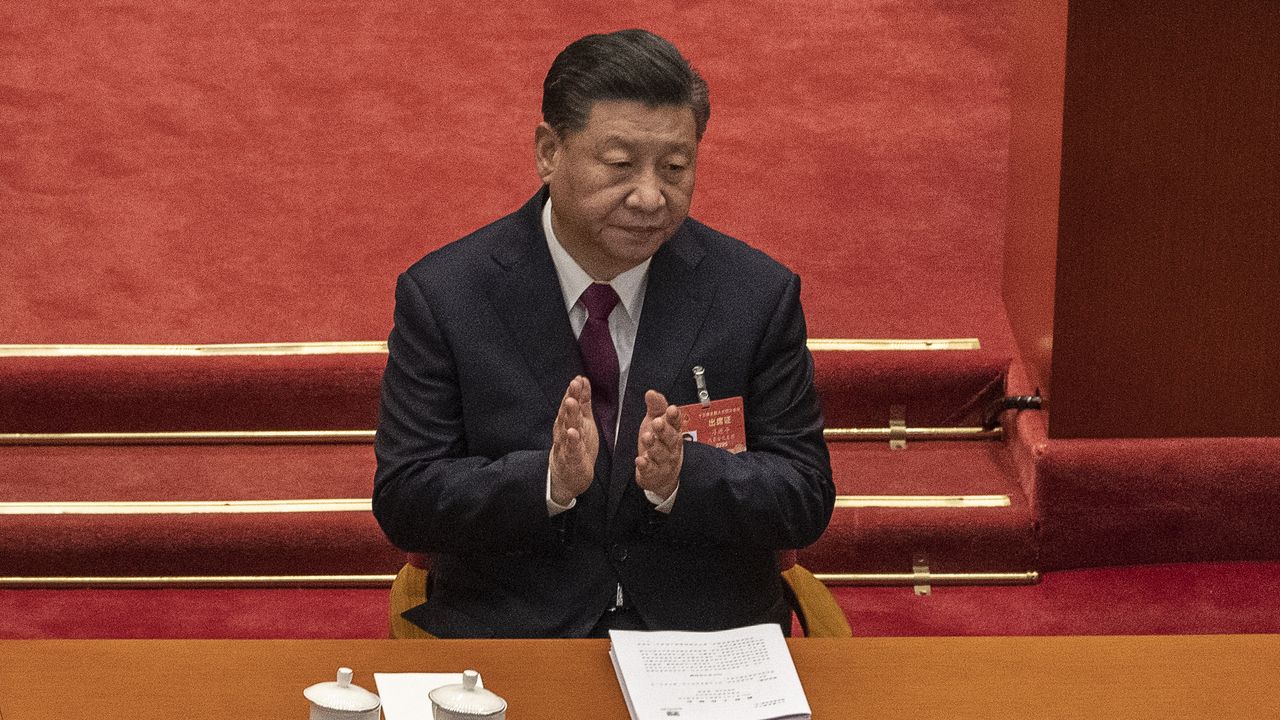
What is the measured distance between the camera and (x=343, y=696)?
1.87 metres

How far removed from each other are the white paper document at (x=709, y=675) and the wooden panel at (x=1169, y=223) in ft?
4.99

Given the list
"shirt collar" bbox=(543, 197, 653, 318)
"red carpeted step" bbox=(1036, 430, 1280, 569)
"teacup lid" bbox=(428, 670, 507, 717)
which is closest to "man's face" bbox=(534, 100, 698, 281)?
"shirt collar" bbox=(543, 197, 653, 318)

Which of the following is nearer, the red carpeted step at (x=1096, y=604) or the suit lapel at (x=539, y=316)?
the suit lapel at (x=539, y=316)

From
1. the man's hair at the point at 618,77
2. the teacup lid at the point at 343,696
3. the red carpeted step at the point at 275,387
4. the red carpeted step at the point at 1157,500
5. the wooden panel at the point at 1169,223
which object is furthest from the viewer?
the red carpeted step at the point at 275,387

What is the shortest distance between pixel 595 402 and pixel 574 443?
29cm

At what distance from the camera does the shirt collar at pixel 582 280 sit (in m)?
2.62

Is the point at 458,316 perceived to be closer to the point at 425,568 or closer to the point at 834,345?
the point at 425,568

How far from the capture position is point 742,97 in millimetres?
4855

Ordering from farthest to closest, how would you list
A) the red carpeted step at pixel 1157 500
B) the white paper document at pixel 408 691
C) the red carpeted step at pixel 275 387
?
the red carpeted step at pixel 275 387, the red carpeted step at pixel 1157 500, the white paper document at pixel 408 691

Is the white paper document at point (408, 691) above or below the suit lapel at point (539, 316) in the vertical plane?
below

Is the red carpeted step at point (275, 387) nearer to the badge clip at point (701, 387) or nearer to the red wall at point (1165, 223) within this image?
the red wall at point (1165, 223)

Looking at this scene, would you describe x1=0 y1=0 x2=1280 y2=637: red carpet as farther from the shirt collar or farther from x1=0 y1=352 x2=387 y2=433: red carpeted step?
the shirt collar

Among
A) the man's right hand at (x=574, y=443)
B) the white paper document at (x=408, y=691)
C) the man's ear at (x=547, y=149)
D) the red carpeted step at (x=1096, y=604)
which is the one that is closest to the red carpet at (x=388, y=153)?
the red carpeted step at (x=1096, y=604)

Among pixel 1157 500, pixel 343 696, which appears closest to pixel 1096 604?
pixel 1157 500
